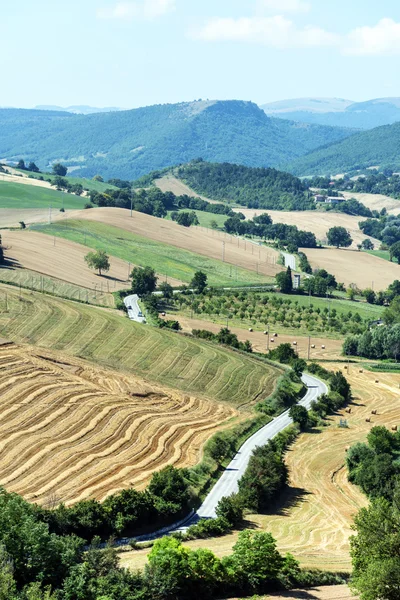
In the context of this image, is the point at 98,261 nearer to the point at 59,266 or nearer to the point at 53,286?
the point at 59,266

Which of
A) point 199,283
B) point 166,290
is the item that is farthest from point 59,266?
point 199,283

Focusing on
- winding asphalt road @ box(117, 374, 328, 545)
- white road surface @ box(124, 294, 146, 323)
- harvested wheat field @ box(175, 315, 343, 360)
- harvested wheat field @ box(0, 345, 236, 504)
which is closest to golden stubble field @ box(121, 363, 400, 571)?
winding asphalt road @ box(117, 374, 328, 545)

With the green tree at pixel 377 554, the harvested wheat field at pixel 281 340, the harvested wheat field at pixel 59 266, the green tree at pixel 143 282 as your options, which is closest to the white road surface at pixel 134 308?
the green tree at pixel 143 282

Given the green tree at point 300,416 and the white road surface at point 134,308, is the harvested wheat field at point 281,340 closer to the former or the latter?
the white road surface at point 134,308

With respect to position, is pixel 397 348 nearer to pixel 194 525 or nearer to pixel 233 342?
pixel 233 342

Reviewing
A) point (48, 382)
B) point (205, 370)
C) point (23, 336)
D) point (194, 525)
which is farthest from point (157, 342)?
point (194, 525)

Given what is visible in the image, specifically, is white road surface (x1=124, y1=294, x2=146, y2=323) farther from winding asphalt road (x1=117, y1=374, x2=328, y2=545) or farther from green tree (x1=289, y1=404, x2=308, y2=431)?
green tree (x1=289, y1=404, x2=308, y2=431)
